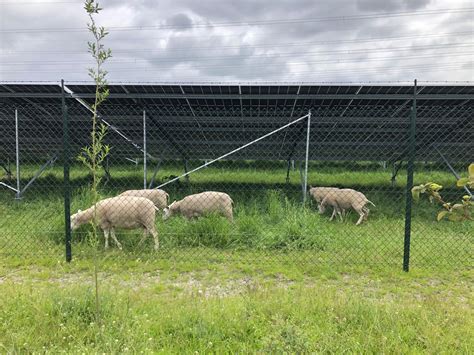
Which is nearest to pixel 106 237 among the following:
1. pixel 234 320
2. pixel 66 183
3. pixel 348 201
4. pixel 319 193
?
pixel 66 183

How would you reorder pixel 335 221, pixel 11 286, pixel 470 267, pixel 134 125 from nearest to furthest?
pixel 11 286 < pixel 470 267 < pixel 335 221 < pixel 134 125

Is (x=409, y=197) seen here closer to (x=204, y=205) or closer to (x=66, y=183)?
(x=204, y=205)

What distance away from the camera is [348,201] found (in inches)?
388

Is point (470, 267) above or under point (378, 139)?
under

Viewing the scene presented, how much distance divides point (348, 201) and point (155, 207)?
5544mm

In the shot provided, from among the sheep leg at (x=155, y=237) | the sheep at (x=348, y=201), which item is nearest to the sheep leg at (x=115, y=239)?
the sheep leg at (x=155, y=237)

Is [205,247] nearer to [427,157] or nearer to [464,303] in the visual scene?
[464,303]

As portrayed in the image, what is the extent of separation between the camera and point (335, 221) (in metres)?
9.89

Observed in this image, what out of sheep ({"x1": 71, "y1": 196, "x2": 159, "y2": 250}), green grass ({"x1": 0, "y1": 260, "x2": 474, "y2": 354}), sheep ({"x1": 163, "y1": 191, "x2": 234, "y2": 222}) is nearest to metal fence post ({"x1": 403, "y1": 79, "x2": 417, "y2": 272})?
green grass ({"x1": 0, "y1": 260, "x2": 474, "y2": 354})

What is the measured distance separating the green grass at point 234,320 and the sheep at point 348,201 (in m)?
4.80

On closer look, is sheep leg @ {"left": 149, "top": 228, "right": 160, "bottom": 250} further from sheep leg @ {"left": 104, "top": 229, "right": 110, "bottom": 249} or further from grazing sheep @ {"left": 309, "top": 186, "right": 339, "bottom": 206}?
grazing sheep @ {"left": 309, "top": 186, "right": 339, "bottom": 206}

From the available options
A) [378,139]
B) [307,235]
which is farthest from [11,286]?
[378,139]

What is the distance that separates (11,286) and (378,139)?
10804 millimetres

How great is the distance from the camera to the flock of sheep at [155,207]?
6875 millimetres
